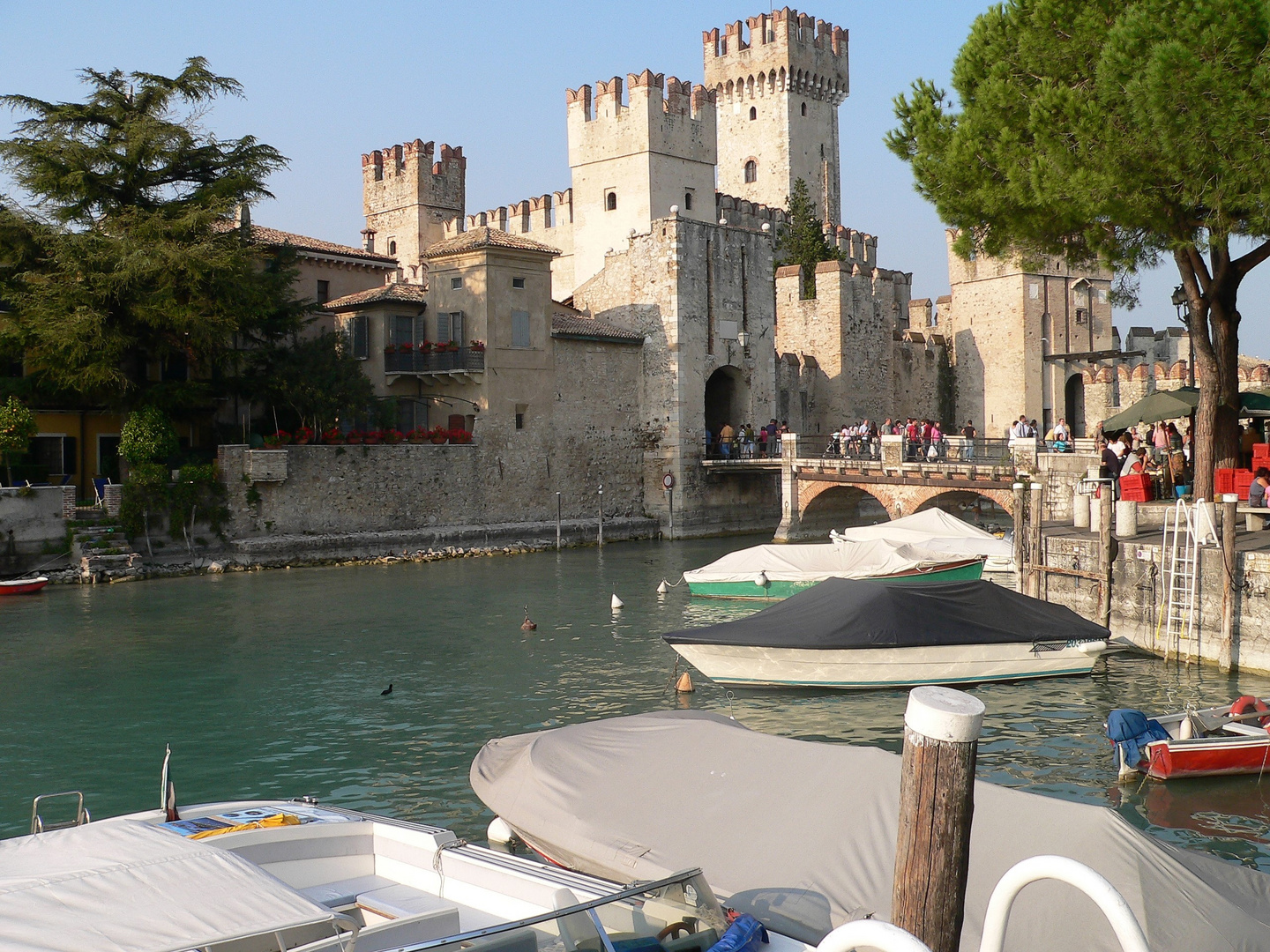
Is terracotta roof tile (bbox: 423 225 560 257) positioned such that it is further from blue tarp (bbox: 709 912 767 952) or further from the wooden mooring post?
the wooden mooring post

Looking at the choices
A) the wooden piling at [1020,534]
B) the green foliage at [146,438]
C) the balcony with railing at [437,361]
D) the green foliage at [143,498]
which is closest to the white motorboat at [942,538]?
the wooden piling at [1020,534]

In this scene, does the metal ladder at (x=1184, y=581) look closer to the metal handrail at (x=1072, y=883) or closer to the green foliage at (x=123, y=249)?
the metal handrail at (x=1072, y=883)

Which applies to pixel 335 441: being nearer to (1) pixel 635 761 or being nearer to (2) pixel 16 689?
(2) pixel 16 689

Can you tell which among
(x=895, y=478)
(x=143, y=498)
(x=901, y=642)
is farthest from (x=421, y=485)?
(x=901, y=642)

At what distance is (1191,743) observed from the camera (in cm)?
1016

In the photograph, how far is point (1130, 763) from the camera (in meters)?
10.4

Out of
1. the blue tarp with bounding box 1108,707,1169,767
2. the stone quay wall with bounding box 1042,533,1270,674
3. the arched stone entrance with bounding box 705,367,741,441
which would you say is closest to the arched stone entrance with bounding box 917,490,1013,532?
the arched stone entrance with bounding box 705,367,741,441

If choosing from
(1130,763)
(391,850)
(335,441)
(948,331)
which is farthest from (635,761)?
(948,331)

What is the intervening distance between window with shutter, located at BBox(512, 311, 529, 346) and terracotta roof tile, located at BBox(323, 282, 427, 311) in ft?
9.03

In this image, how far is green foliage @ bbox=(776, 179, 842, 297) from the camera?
48.8 metres

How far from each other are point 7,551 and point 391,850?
2149 cm

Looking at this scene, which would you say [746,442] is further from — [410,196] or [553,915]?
[553,915]

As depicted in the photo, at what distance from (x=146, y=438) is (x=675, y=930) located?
80.6 ft

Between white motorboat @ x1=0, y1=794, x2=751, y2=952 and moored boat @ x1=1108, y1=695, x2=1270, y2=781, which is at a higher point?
white motorboat @ x1=0, y1=794, x2=751, y2=952
